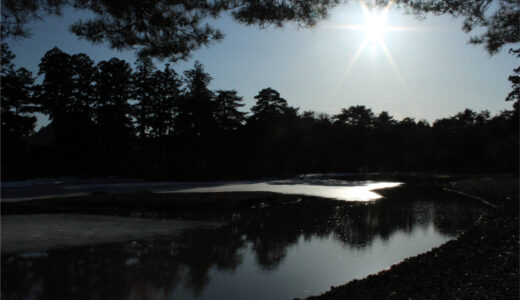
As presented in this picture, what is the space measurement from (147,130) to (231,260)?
1619 inches

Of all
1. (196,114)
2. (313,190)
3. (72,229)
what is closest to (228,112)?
(196,114)

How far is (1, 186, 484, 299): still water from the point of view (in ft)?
25.1

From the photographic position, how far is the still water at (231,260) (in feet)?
25.1

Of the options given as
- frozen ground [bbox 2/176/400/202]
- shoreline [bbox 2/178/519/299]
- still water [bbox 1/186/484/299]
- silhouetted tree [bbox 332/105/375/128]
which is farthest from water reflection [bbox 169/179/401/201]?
silhouetted tree [bbox 332/105/375/128]

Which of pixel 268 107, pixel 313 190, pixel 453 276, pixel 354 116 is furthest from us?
pixel 354 116

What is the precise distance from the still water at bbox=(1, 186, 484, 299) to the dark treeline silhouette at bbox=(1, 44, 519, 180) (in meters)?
30.3

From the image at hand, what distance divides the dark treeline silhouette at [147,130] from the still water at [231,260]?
3026 cm

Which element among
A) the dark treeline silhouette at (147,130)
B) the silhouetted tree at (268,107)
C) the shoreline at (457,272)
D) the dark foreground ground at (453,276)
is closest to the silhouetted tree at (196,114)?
the dark treeline silhouette at (147,130)

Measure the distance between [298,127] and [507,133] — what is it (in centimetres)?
3906

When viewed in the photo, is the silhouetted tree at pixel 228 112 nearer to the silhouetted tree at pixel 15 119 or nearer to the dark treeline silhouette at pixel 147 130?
the dark treeline silhouette at pixel 147 130

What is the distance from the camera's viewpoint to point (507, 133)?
67312 millimetres

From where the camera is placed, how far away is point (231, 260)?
9992 mm

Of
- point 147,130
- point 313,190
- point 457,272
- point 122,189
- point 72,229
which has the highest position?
point 147,130

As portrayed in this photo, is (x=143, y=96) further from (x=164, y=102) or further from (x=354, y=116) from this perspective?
(x=354, y=116)
